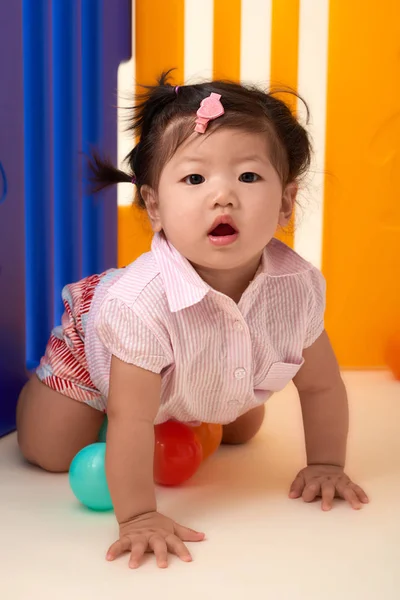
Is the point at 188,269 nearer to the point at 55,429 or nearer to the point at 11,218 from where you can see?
the point at 55,429

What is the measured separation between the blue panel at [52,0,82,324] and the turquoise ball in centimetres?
71

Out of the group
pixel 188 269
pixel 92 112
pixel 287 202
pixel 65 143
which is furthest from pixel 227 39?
pixel 188 269

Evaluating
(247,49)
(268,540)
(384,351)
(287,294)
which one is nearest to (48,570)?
(268,540)

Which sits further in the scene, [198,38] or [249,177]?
[198,38]

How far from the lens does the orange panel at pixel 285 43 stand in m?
1.96

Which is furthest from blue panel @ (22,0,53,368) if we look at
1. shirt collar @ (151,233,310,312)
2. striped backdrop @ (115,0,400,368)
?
shirt collar @ (151,233,310,312)

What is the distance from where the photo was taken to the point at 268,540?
100 cm

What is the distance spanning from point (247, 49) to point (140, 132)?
91cm

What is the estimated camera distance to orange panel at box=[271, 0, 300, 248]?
1965 millimetres

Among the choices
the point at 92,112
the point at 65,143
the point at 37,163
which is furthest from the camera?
the point at 92,112

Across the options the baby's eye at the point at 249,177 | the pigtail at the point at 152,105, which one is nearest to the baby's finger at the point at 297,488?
the baby's eye at the point at 249,177

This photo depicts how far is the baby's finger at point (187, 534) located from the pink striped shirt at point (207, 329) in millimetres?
197

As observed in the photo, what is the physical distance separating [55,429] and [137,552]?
0.39 metres

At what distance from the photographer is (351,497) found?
44.2 inches
